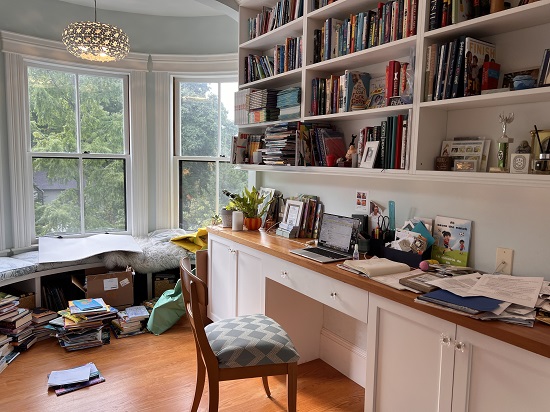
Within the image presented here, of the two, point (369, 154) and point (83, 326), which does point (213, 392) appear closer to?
point (369, 154)

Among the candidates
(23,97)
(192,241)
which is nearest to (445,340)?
(192,241)

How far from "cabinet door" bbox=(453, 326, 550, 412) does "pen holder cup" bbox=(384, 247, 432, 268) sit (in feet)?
1.80

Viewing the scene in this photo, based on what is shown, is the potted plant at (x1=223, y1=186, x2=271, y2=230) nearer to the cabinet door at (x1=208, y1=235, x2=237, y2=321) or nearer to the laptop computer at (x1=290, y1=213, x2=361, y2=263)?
the cabinet door at (x1=208, y1=235, x2=237, y2=321)

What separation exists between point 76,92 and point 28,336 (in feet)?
7.23

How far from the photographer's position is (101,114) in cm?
406

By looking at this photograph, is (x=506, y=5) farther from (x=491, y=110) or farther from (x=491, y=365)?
(x=491, y=365)

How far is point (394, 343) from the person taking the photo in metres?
1.74

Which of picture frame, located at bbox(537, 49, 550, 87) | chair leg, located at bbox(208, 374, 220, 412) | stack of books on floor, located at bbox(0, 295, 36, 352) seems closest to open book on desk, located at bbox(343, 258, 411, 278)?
chair leg, located at bbox(208, 374, 220, 412)

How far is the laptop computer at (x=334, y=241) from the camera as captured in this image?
223 cm

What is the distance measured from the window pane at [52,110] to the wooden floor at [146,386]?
179 cm

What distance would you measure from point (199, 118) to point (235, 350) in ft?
9.62

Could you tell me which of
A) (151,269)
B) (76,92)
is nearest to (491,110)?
(151,269)

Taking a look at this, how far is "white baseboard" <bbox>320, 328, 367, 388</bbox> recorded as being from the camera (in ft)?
8.43

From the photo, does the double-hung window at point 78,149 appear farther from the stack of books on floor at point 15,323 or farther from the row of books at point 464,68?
the row of books at point 464,68
